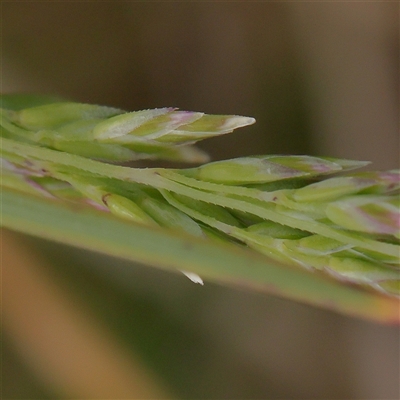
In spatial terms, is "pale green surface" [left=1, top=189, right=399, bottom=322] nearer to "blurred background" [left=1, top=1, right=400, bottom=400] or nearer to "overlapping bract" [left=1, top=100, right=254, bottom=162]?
"overlapping bract" [left=1, top=100, right=254, bottom=162]

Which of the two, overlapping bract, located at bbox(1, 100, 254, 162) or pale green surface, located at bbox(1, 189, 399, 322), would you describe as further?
overlapping bract, located at bbox(1, 100, 254, 162)

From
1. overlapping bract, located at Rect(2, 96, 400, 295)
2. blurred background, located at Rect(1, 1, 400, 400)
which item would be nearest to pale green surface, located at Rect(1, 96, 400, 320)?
overlapping bract, located at Rect(2, 96, 400, 295)

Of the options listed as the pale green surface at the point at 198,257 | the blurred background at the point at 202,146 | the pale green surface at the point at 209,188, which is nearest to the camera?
the pale green surface at the point at 198,257

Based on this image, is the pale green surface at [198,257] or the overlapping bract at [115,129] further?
the overlapping bract at [115,129]

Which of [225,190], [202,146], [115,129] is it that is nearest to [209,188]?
[225,190]

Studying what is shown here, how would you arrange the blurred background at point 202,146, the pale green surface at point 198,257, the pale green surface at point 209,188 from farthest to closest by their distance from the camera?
the blurred background at point 202,146, the pale green surface at point 209,188, the pale green surface at point 198,257

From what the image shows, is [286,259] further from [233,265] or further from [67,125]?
[67,125]

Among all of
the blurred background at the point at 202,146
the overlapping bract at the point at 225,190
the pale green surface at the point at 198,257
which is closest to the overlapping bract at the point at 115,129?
the overlapping bract at the point at 225,190

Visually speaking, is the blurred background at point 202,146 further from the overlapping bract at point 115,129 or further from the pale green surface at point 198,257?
the pale green surface at point 198,257
